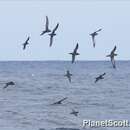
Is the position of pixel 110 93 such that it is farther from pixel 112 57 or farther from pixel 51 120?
pixel 112 57

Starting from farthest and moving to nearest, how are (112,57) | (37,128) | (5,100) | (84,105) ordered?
(5,100)
(84,105)
(37,128)
(112,57)

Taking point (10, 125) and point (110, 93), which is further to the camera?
point (110, 93)

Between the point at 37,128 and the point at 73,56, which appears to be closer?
the point at 73,56

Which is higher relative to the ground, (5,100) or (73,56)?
(73,56)

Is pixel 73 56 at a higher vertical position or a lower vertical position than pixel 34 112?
higher

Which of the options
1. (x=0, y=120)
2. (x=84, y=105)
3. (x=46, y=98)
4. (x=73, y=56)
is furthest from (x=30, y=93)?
(x=73, y=56)

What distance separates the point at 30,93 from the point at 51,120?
A: 26.2 metres

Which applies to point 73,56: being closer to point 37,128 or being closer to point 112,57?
point 112,57

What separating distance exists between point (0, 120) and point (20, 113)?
425 cm

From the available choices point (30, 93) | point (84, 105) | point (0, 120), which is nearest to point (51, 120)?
point (0, 120)

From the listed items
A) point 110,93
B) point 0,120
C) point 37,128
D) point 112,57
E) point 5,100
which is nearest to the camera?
point 112,57

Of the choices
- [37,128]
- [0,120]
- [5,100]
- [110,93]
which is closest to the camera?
[37,128]

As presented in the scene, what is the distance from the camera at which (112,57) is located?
33.1 metres

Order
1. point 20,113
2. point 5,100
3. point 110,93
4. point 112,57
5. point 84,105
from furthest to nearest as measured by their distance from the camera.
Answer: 1. point 110,93
2. point 5,100
3. point 84,105
4. point 20,113
5. point 112,57
